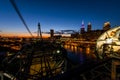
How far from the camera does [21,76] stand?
23.5ft

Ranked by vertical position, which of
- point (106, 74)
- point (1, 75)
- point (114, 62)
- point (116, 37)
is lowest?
point (106, 74)

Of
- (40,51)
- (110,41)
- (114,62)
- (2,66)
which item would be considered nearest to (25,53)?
(40,51)

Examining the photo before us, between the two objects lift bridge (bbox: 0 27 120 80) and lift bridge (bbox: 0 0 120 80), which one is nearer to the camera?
lift bridge (bbox: 0 0 120 80)

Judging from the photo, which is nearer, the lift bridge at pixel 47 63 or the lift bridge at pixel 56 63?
the lift bridge at pixel 56 63

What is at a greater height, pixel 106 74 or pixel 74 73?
pixel 74 73

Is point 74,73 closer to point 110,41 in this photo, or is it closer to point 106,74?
point 106,74

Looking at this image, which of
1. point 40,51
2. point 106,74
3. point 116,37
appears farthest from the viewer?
point 116,37

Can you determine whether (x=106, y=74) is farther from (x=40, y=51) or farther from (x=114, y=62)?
(x=40, y=51)

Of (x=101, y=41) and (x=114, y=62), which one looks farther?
(x=101, y=41)

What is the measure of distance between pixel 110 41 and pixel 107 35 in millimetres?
1401

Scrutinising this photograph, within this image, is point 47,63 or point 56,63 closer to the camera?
point 47,63

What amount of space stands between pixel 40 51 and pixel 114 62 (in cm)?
615

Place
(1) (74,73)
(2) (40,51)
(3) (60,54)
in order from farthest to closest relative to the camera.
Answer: (3) (60,54)
(2) (40,51)
(1) (74,73)

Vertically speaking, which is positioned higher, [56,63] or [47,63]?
[47,63]
